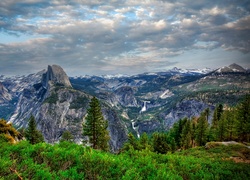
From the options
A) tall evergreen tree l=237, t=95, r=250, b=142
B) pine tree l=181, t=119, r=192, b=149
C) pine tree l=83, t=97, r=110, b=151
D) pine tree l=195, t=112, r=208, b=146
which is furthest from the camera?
pine tree l=181, t=119, r=192, b=149

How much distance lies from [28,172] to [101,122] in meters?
43.2

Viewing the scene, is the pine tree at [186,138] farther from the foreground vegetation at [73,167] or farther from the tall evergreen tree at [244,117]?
the foreground vegetation at [73,167]

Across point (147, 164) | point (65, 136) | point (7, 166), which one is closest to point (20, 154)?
point (7, 166)

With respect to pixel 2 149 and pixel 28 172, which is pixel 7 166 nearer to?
pixel 28 172

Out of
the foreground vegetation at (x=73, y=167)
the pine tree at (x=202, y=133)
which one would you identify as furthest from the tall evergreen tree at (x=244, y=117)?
the foreground vegetation at (x=73, y=167)

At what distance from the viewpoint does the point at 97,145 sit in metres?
52.1

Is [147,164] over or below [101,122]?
over

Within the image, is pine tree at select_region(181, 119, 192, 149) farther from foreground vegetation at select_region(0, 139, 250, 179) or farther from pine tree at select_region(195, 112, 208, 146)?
foreground vegetation at select_region(0, 139, 250, 179)

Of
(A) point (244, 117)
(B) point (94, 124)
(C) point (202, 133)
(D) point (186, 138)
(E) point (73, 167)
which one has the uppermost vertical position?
(E) point (73, 167)

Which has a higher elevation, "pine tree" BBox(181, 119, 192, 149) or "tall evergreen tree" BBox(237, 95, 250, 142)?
"tall evergreen tree" BBox(237, 95, 250, 142)

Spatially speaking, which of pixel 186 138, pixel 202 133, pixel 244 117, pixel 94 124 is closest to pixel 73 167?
pixel 94 124

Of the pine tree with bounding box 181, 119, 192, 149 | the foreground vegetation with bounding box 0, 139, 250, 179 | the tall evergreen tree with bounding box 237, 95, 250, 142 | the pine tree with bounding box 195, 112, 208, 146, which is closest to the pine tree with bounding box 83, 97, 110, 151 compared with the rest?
the pine tree with bounding box 181, 119, 192, 149

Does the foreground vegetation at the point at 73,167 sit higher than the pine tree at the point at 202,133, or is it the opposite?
the foreground vegetation at the point at 73,167

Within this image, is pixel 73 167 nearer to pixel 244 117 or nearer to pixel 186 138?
pixel 244 117
